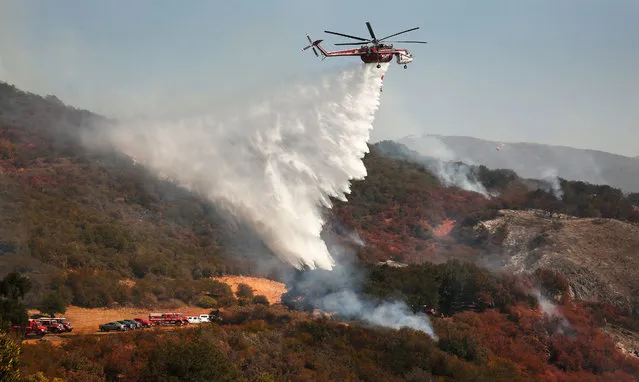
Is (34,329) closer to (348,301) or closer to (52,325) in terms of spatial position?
(52,325)

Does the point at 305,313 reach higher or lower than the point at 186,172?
lower

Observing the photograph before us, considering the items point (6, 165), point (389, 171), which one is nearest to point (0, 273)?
point (6, 165)

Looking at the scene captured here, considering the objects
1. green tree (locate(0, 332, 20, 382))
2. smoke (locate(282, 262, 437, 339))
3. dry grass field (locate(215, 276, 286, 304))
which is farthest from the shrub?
green tree (locate(0, 332, 20, 382))

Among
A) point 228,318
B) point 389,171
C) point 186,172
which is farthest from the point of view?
point 389,171

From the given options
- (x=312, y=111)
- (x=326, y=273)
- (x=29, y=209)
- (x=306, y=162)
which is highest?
(x=312, y=111)

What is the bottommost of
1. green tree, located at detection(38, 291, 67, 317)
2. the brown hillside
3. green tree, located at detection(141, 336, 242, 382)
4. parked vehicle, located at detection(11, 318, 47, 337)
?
green tree, located at detection(141, 336, 242, 382)

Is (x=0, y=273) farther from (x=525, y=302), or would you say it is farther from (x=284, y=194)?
(x=525, y=302)

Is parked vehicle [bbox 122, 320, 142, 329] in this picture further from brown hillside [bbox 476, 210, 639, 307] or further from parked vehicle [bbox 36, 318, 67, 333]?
brown hillside [bbox 476, 210, 639, 307]
